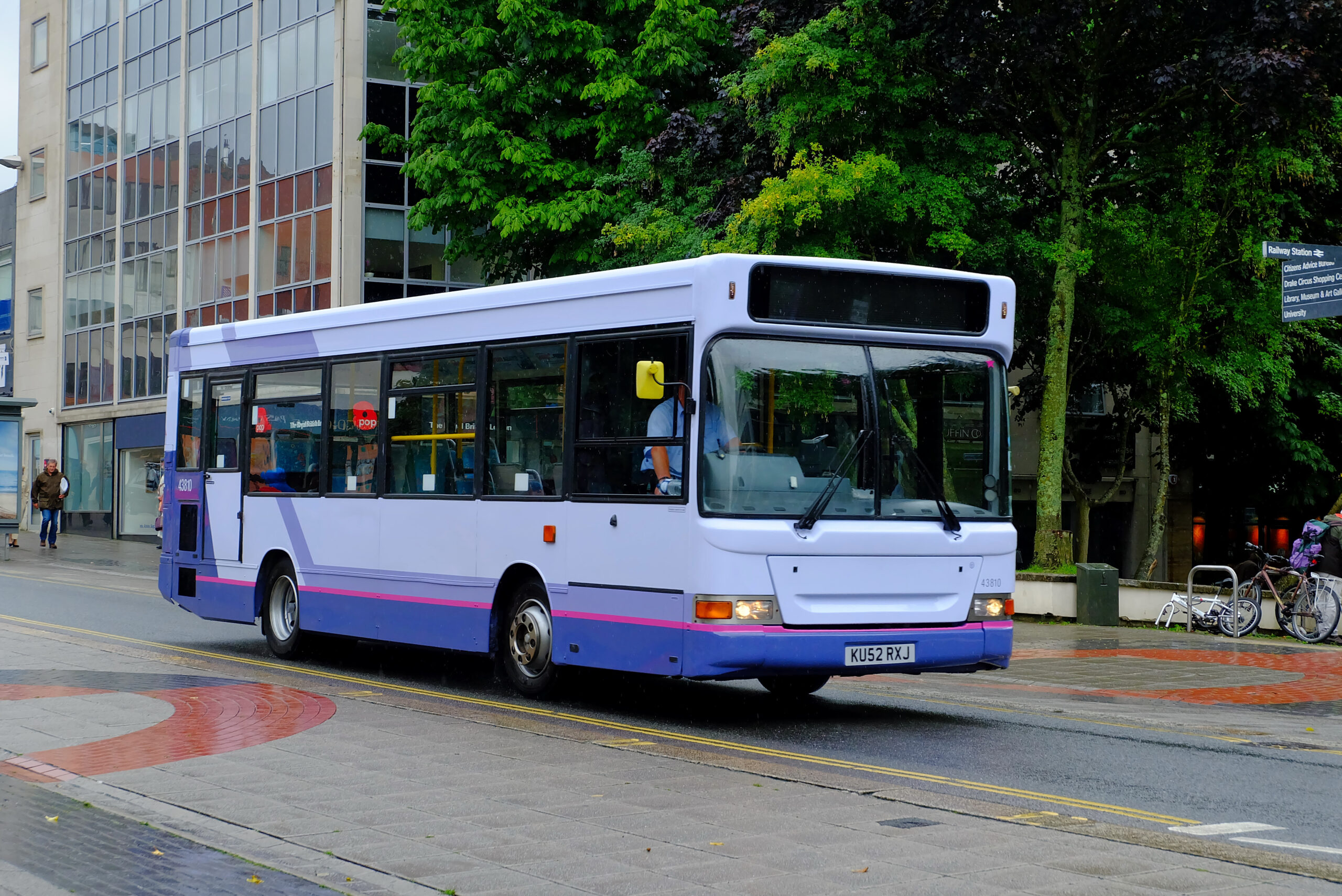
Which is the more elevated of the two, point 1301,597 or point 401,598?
point 401,598

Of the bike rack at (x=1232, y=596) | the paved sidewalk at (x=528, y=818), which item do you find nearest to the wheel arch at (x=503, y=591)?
the paved sidewalk at (x=528, y=818)

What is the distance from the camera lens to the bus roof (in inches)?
401

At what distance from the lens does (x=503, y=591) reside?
39.5 ft

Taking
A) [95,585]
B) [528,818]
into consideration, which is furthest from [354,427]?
[95,585]

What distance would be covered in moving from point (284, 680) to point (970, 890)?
8.51 metres

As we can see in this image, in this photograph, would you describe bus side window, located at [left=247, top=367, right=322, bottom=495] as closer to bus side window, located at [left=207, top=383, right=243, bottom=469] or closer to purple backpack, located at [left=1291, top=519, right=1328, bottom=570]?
bus side window, located at [left=207, top=383, right=243, bottom=469]

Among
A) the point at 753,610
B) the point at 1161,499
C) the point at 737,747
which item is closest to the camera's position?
the point at 737,747

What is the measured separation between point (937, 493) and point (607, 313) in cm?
259

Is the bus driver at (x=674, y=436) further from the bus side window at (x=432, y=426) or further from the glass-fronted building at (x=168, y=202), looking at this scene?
the glass-fronted building at (x=168, y=202)

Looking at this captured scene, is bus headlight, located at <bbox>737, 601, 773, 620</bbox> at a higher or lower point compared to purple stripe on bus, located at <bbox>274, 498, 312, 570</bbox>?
lower

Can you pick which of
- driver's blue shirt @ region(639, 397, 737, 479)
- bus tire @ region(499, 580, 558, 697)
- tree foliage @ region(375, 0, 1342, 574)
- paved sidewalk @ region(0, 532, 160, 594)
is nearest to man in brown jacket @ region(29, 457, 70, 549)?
paved sidewalk @ region(0, 532, 160, 594)

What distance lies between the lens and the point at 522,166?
1126 inches

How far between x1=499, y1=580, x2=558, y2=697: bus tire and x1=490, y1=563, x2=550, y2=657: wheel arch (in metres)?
0.04

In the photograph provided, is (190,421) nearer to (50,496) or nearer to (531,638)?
(531,638)
